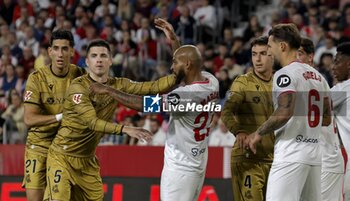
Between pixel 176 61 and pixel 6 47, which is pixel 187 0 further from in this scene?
pixel 176 61

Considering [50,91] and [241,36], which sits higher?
[241,36]

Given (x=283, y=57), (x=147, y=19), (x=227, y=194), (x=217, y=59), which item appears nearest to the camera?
(x=283, y=57)

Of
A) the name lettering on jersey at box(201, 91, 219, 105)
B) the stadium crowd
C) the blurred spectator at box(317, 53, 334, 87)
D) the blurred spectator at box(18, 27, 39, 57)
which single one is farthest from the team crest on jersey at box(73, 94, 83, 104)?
the blurred spectator at box(18, 27, 39, 57)

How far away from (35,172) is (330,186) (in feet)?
11.1

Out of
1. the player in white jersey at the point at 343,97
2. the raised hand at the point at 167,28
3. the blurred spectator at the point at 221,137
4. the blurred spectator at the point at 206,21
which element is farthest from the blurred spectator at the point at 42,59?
the player in white jersey at the point at 343,97

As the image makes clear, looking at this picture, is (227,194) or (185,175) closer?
(185,175)

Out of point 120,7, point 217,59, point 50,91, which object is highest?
point 120,7

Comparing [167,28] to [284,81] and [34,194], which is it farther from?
[34,194]

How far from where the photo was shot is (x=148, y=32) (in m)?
20.0

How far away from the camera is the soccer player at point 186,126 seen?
369 inches

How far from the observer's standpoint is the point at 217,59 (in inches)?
750

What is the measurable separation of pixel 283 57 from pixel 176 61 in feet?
3.50

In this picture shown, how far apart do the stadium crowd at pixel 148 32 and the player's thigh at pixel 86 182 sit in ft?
17.9

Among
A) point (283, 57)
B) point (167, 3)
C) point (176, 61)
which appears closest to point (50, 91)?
point (176, 61)
